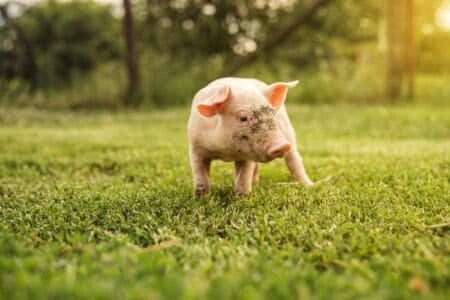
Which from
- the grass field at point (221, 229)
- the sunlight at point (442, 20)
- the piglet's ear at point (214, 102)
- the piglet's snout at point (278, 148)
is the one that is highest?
the sunlight at point (442, 20)

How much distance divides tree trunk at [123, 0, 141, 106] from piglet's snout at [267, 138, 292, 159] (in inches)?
333

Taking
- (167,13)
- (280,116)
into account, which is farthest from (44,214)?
(167,13)

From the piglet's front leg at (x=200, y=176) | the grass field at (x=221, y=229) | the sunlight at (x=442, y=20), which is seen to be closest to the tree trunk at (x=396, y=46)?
the grass field at (x=221, y=229)

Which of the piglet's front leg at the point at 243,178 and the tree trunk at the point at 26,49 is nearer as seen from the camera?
the piglet's front leg at the point at 243,178

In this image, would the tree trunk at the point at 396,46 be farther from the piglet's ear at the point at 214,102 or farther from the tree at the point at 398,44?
the piglet's ear at the point at 214,102

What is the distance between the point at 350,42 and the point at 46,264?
18.9 m

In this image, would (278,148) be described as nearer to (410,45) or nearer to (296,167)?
(296,167)

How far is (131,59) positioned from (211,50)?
7.05 meters

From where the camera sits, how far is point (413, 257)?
2.12m

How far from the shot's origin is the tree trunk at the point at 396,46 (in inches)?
413

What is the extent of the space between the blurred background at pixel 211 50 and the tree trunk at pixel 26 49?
3 cm

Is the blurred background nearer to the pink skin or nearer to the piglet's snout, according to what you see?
the pink skin

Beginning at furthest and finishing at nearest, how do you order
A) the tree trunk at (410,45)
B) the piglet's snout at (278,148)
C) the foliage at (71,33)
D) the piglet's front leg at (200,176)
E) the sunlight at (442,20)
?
the sunlight at (442,20), the foliage at (71,33), the tree trunk at (410,45), the piglet's front leg at (200,176), the piglet's snout at (278,148)

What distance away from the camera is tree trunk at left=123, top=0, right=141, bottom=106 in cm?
1083
